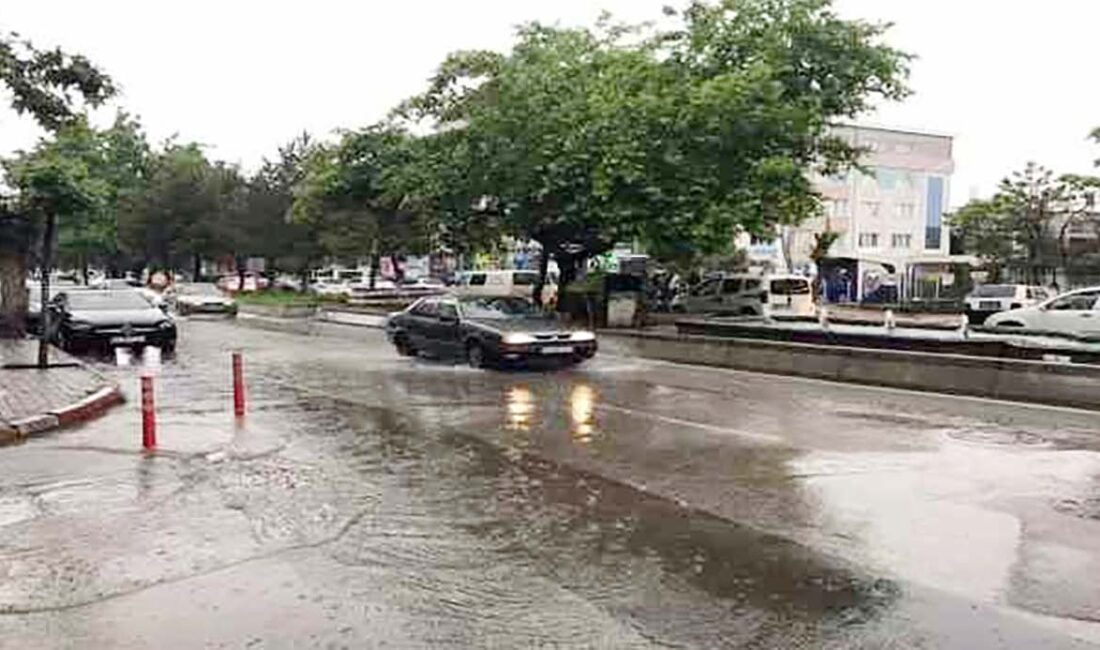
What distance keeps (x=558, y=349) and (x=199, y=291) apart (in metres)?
28.6

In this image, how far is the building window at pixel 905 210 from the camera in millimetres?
91688

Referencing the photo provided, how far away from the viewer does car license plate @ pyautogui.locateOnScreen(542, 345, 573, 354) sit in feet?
68.1

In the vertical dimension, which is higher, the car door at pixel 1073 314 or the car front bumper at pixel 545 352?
the car door at pixel 1073 314

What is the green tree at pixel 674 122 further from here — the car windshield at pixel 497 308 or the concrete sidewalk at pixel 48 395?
the concrete sidewalk at pixel 48 395

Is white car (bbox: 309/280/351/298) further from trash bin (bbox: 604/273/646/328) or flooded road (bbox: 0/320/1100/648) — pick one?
flooded road (bbox: 0/320/1100/648)

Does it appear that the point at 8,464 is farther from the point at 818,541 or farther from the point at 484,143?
the point at 484,143

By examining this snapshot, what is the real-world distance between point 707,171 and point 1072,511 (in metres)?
18.8

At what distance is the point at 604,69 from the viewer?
95.5 ft

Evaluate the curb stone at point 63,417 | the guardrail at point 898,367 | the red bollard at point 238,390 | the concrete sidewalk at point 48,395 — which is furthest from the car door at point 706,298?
the red bollard at point 238,390

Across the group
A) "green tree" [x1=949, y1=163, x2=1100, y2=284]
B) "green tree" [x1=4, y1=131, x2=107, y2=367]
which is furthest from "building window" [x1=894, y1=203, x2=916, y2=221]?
"green tree" [x1=4, y1=131, x2=107, y2=367]

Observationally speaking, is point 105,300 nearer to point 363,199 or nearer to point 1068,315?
point 363,199

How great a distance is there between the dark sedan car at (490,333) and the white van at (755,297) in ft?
52.6

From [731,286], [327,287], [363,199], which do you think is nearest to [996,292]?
[731,286]

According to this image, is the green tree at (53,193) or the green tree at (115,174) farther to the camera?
the green tree at (115,174)
